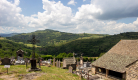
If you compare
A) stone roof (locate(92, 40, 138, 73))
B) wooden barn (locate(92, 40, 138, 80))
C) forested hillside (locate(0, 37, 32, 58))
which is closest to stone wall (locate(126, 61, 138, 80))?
wooden barn (locate(92, 40, 138, 80))

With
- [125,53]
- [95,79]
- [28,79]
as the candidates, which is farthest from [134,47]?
[28,79]

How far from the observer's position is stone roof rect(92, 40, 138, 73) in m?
16.6

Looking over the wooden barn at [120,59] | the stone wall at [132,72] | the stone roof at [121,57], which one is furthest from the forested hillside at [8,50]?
the stone wall at [132,72]

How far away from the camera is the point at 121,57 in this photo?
18.3 meters

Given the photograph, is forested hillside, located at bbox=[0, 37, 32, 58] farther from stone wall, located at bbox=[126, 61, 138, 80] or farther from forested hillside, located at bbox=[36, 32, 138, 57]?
stone wall, located at bbox=[126, 61, 138, 80]

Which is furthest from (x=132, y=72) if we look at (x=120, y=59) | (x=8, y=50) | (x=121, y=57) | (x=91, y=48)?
(x=91, y=48)

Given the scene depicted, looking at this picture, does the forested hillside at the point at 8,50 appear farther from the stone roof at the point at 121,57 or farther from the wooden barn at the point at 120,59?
the stone roof at the point at 121,57

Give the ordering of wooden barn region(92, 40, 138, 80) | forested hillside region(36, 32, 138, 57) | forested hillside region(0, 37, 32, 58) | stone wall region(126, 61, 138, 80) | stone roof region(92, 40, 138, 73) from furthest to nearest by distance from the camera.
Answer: forested hillside region(36, 32, 138, 57)
forested hillside region(0, 37, 32, 58)
stone roof region(92, 40, 138, 73)
wooden barn region(92, 40, 138, 80)
stone wall region(126, 61, 138, 80)

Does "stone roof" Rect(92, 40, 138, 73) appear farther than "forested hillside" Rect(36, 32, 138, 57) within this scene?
No

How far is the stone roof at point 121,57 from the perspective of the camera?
654 inches

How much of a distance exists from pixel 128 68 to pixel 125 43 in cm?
1184

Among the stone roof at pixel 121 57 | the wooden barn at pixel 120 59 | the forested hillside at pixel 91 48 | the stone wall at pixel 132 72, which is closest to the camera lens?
the stone wall at pixel 132 72

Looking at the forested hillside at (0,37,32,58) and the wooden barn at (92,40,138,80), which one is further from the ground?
the wooden barn at (92,40,138,80)

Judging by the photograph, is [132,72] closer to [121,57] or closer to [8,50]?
[121,57]
